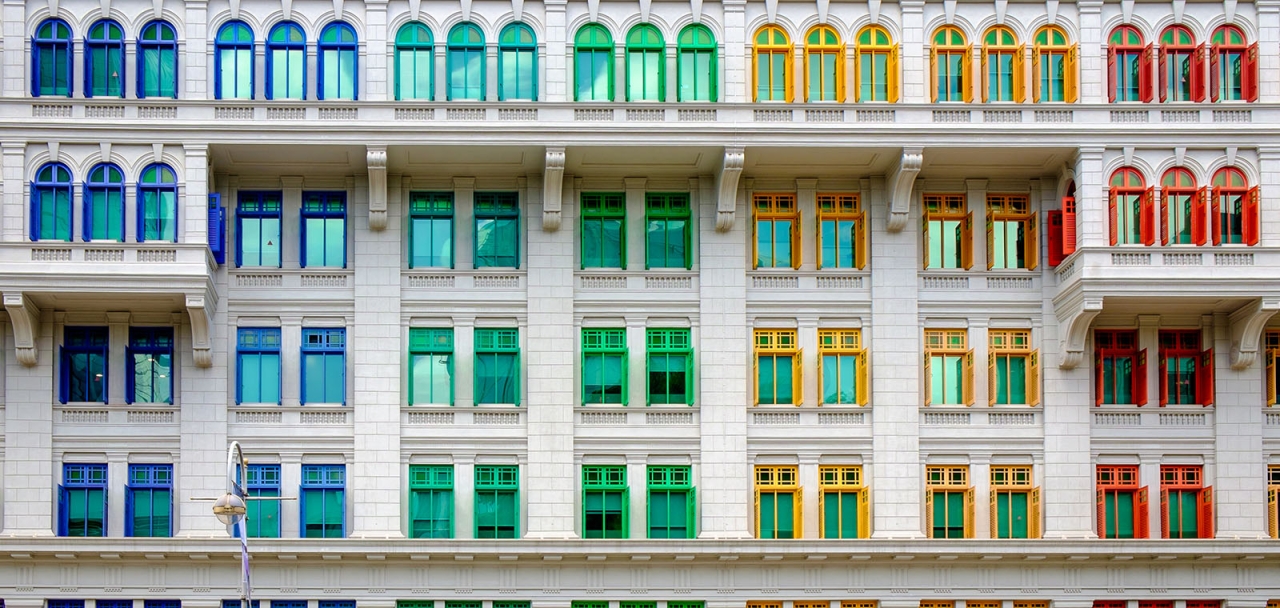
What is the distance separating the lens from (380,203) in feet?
125

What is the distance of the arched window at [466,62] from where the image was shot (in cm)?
3828

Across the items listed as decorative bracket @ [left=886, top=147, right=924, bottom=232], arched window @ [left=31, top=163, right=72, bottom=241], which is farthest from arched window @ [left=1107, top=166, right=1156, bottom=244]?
arched window @ [left=31, top=163, right=72, bottom=241]

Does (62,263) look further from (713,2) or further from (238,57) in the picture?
(713,2)

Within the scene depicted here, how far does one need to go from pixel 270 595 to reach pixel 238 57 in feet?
38.7

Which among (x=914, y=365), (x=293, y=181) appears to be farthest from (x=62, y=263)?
(x=914, y=365)

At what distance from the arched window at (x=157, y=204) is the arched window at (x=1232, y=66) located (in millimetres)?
23023

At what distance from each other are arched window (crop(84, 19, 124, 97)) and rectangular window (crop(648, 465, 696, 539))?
47.9 feet

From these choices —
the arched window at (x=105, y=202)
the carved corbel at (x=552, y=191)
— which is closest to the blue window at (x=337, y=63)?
the carved corbel at (x=552, y=191)

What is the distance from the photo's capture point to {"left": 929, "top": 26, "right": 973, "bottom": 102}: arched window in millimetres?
38594

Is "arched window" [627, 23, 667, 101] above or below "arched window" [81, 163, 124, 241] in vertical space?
above

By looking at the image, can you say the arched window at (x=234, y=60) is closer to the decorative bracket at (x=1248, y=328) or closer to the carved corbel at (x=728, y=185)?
the carved corbel at (x=728, y=185)

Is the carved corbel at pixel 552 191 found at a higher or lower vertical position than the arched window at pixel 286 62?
lower

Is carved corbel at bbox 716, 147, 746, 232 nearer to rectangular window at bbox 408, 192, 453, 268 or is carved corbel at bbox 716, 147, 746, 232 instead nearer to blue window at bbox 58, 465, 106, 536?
rectangular window at bbox 408, 192, 453, 268

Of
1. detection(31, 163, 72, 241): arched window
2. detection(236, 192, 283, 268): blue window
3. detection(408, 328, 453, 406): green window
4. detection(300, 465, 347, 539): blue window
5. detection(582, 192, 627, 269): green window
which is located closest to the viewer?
detection(31, 163, 72, 241): arched window
